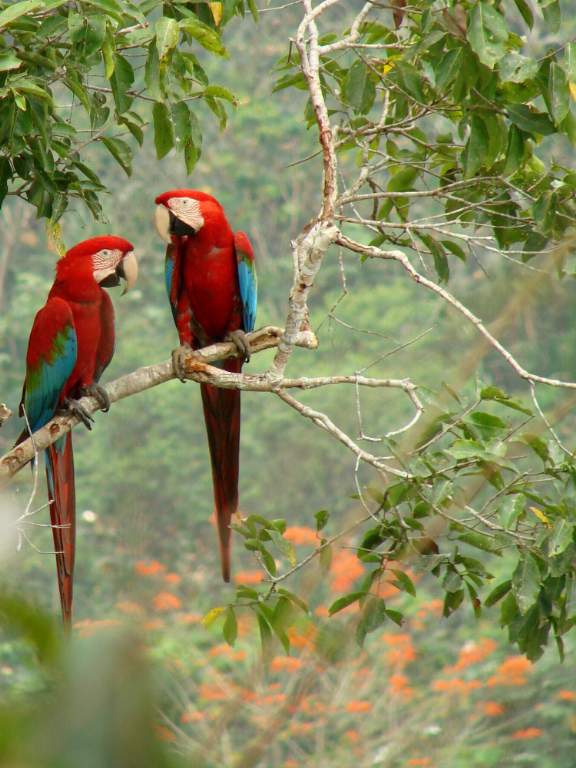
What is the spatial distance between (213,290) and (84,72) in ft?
2.02

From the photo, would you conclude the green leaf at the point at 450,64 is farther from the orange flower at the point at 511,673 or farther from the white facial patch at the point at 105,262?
the orange flower at the point at 511,673

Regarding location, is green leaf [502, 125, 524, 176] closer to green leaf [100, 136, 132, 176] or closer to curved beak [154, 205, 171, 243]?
green leaf [100, 136, 132, 176]

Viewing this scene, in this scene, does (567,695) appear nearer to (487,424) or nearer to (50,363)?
(50,363)

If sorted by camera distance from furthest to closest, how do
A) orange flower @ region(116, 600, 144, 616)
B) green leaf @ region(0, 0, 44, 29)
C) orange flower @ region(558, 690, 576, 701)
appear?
orange flower @ region(558, 690, 576, 701) < green leaf @ region(0, 0, 44, 29) < orange flower @ region(116, 600, 144, 616)

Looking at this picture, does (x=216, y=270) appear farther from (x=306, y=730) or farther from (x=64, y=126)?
(x=306, y=730)

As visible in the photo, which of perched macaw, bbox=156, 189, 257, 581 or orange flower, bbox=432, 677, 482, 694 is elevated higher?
perched macaw, bbox=156, 189, 257, 581

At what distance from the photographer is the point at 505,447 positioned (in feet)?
3.91

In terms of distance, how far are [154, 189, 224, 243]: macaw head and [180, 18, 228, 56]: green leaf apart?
1.54 ft

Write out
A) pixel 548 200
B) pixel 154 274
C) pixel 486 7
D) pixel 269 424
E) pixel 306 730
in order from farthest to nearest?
1. pixel 154 274
2. pixel 269 424
3. pixel 306 730
4. pixel 548 200
5. pixel 486 7

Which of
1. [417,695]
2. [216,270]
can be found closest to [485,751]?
[417,695]

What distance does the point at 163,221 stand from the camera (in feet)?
5.93


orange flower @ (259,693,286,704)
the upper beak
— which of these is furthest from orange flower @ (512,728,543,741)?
the upper beak

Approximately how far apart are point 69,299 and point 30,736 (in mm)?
1695

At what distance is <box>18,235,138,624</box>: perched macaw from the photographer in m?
1.75
